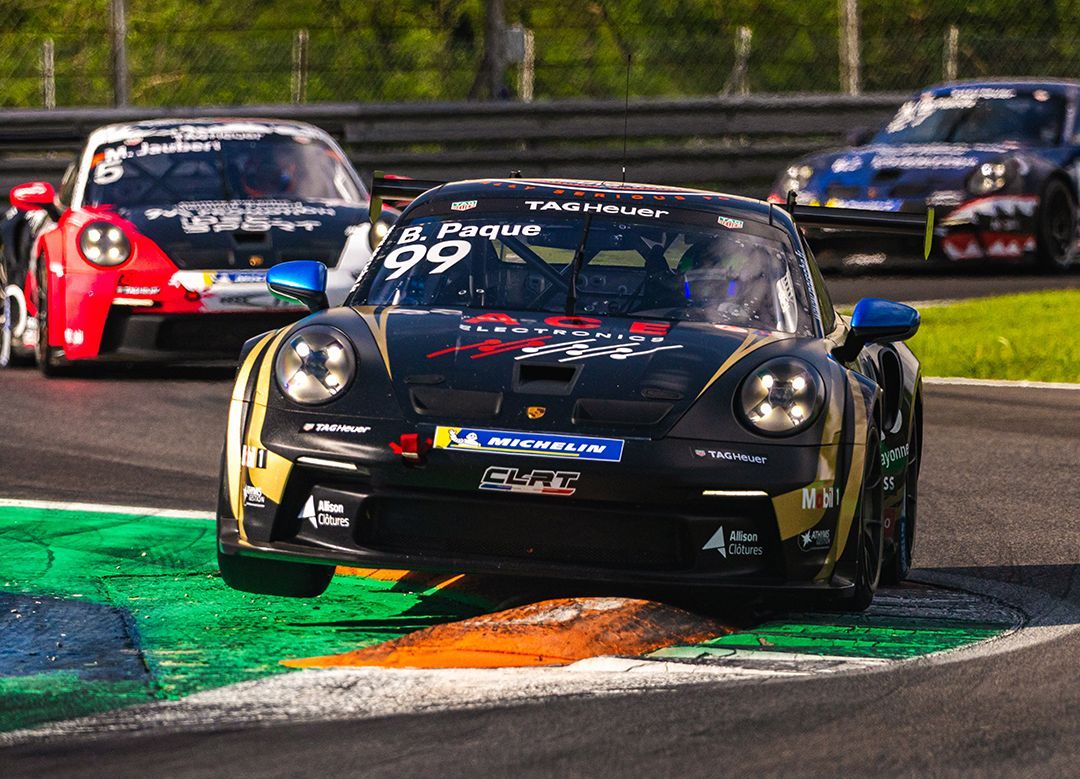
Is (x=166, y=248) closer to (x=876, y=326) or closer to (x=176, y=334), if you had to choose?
(x=176, y=334)

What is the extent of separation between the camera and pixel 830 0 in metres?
35.6

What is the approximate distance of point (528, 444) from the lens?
18.1 feet

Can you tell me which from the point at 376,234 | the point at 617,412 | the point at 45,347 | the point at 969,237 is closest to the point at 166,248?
the point at 45,347

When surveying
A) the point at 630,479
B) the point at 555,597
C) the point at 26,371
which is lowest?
the point at 26,371

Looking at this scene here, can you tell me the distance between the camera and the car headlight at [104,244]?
11.2 meters

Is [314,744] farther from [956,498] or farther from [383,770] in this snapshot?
[956,498]

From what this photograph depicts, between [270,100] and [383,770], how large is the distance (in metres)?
18.4

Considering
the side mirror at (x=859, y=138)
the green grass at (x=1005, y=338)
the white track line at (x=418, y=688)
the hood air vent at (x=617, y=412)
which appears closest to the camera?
the white track line at (x=418, y=688)

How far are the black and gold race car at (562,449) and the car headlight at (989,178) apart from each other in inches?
408

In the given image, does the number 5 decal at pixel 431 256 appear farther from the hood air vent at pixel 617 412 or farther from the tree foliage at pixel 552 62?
the tree foliage at pixel 552 62

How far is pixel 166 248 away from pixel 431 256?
4.71m

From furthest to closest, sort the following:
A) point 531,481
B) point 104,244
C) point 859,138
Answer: point 859,138 → point 104,244 → point 531,481

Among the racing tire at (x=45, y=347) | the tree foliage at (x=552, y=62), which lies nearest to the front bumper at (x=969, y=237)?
the tree foliage at (x=552, y=62)

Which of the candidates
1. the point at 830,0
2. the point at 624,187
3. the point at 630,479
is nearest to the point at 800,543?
the point at 630,479
